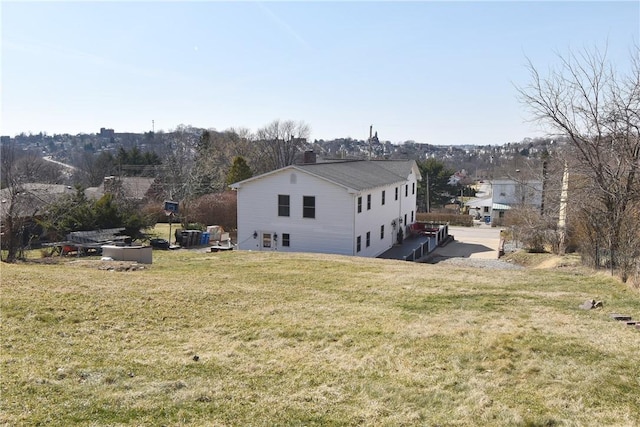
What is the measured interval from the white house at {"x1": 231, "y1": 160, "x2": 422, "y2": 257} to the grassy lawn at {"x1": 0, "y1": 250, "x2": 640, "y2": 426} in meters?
12.3

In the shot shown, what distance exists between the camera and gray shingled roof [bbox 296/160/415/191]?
2612 cm

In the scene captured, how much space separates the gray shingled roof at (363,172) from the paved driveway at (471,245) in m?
5.57

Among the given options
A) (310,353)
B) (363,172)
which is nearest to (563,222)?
(363,172)

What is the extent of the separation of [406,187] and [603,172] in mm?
21228

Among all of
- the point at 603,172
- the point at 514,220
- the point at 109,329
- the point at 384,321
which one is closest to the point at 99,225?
the point at 109,329

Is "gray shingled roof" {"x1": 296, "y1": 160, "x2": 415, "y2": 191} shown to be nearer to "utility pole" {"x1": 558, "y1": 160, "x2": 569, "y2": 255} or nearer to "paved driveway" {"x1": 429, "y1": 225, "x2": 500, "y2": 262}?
"paved driveway" {"x1": 429, "y1": 225, "x2": 500, "y2": 262}

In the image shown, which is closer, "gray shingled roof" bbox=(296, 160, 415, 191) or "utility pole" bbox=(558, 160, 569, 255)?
"utility pole" bbox=(558, 160, 569, 255)

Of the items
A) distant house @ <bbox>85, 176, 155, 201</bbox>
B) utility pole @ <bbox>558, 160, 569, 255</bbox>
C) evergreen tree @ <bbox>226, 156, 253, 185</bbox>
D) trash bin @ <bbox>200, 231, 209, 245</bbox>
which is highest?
evergreen tree @ <bbox>226, 156, 253, 185</bbox>

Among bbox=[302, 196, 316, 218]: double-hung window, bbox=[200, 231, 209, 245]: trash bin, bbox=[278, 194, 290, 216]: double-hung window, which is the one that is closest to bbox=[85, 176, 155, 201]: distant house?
bbox=[200, 231, 209, 245]: trash bin

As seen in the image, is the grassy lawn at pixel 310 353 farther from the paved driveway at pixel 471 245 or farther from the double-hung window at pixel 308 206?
the paved driveway at pixel 471 245

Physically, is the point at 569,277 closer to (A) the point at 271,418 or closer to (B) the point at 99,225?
(A) the point at 271,418

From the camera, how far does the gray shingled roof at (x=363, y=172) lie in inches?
1029

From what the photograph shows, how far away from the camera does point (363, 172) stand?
31656 millimetres

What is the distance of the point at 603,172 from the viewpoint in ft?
50.0
